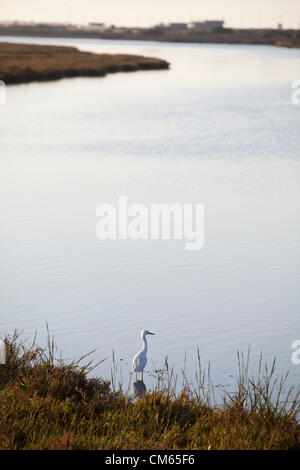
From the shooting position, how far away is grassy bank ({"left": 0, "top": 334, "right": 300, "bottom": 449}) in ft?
20.5

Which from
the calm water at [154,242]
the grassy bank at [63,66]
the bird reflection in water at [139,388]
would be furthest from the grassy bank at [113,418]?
the grassy bank at [63,66]

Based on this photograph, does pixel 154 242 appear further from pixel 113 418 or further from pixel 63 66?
pixel 63 66

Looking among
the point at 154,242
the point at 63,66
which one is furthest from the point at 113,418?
the point at 63,66

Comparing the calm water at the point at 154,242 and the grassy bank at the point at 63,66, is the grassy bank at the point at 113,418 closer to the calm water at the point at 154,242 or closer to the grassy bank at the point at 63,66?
the calm water at the point at 154,242

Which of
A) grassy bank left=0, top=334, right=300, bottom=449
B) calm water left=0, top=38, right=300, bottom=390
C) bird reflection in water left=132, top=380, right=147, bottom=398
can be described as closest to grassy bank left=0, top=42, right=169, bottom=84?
calm water left=0, top=38, right=300, bottom=390

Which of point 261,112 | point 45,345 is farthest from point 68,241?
point 261,112

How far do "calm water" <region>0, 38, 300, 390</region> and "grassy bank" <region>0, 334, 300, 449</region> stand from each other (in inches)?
62.6

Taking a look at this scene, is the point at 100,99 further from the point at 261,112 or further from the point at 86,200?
the point at 86,200

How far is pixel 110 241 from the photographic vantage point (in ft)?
52.1

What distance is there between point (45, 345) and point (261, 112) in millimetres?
36800

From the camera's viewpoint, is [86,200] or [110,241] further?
[86,200]

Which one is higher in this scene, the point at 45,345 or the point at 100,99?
the point at 100,99

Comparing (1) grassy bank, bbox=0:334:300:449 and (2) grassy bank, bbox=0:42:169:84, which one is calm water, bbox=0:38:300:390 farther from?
(2) grassy bank, bbox=0:42:169:84

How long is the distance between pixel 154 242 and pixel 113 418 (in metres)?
8.99
